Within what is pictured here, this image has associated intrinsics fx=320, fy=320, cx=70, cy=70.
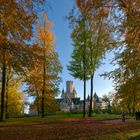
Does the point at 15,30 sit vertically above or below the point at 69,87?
below

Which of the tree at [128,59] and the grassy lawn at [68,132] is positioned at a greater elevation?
the tree at [128,59]

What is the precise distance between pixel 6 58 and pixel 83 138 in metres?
4.76

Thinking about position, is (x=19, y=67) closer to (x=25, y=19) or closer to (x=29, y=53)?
(x=29, y=53)

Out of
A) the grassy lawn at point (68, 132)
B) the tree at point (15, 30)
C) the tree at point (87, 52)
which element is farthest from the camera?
the tree at point (87, 52)

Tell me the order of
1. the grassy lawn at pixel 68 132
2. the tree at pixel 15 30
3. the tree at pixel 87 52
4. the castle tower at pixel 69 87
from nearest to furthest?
the tree at pixel 15 30, the grassy lawn at pixel 68 132, the tree at pixel 87 52, the castle tower at pixel 69 87

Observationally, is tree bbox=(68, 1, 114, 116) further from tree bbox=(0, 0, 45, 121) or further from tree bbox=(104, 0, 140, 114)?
tree bbox=(0, 0, 45, 121)

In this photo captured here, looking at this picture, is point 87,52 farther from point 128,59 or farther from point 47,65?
point 128,59

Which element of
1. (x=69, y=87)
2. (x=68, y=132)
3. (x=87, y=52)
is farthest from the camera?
(x=69, y=87)

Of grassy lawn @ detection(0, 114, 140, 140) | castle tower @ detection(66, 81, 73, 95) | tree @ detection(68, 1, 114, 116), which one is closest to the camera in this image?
grassy lawn @ detection(0, 114, 140, 140)

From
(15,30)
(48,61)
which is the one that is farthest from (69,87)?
(15,30)

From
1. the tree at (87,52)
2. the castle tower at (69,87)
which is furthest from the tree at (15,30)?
the castle tower at (69,87)

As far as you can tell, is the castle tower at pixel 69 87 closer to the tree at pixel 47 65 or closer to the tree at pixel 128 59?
the tree at pixel 47 65

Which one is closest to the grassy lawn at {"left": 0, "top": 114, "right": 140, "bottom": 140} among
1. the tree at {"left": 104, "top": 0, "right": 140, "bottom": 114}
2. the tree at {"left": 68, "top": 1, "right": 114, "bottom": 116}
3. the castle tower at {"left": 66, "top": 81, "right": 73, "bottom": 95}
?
the tree at {"left": 104, "top": 0, "right": 140, "bottom": 114}

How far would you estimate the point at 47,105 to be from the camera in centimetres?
4438
